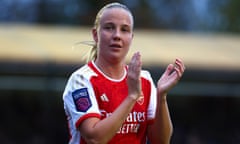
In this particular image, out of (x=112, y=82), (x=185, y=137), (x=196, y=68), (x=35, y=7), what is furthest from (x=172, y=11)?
(x=112, y=82)

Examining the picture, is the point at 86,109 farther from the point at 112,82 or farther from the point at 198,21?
the point at 198,21

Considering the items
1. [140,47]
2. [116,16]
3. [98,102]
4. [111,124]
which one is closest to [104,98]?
[98,102]

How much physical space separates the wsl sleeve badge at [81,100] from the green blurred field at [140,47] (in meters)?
8.91

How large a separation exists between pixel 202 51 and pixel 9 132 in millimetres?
4384

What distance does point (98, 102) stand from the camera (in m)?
4.11

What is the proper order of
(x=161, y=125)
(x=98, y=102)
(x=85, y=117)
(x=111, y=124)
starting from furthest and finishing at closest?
(x=161, y=125), (x=98, y=102), (x=85, y=117), (x=111, y=124)

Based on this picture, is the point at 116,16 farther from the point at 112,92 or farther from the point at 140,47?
the point at 140,47

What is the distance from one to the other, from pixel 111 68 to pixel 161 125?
0.42m

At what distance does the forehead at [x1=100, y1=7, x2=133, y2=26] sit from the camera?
4.10 metres

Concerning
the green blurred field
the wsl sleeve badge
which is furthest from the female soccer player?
the green blurred field

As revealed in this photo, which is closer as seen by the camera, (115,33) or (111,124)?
(111,124)

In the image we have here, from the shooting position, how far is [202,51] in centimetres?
1530

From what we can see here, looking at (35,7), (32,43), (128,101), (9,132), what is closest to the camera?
(128,101)

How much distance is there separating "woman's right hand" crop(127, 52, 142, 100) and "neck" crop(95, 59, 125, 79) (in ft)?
0.95
